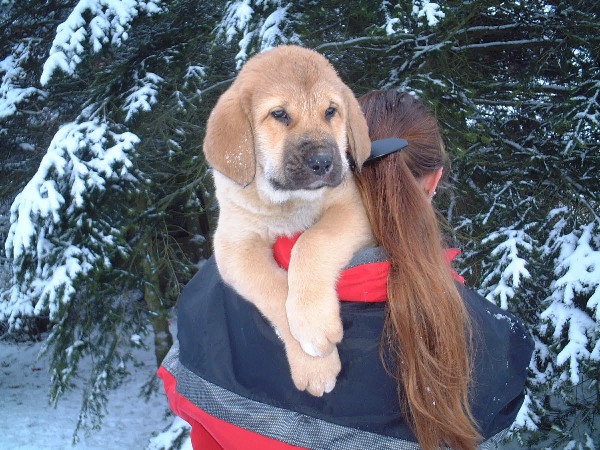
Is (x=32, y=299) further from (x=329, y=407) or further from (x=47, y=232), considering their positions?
(x=329, y=407)

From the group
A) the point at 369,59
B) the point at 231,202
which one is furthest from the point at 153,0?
the point at 231,202

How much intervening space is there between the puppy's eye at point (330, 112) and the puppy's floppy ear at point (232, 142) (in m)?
0.39

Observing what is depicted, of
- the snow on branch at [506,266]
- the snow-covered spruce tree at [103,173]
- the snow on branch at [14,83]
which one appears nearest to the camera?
the snow on branch at [506,266]

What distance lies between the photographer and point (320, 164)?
2.22m

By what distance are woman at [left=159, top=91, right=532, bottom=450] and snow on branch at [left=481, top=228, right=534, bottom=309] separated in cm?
368

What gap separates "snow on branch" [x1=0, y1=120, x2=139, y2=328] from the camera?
18.3 feet

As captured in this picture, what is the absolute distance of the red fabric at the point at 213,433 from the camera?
178cm

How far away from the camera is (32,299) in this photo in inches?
293

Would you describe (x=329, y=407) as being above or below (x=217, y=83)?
above

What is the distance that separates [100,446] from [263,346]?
35.2ft

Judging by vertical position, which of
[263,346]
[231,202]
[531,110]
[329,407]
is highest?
[231,202]

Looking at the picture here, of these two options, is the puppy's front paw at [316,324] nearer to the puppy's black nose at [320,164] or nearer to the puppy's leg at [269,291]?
the puppy's leg at [269,291]

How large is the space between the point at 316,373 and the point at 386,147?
3.14 ft

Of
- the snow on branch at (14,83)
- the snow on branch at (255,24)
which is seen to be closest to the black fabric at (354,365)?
the snow on branch at (255,24)
